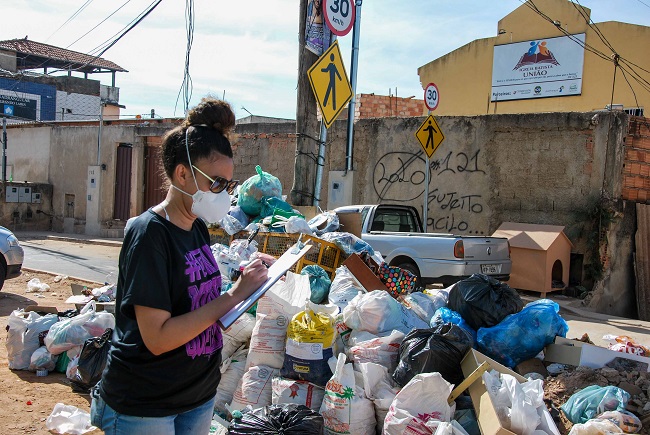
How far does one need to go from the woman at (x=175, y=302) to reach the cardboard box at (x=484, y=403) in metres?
1.78

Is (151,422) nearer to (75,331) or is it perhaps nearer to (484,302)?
(484,302)

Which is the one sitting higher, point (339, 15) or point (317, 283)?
point (339, 15)

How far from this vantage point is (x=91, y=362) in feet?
15.0

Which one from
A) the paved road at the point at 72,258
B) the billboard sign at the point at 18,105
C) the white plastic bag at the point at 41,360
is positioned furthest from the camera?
the billboard sign at the point at 18,105

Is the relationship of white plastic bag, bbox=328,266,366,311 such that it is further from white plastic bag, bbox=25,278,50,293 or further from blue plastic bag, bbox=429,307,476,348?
white plastic bag, bbox=25,278,50,293

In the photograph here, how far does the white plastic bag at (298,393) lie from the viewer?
3824mm

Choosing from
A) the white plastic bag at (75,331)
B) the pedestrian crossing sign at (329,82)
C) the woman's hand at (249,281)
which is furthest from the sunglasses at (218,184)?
the pedestrian crossing sign at (329,82)

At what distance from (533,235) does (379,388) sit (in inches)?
277

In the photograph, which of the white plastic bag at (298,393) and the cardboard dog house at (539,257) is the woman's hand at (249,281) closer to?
the white plastic bag at (298,393)

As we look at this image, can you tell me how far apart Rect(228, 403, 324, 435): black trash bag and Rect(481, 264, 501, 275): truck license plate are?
5.57 metres

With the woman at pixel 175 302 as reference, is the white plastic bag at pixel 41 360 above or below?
below

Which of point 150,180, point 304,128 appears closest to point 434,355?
point 304,128

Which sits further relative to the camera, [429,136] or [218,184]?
[429,136]

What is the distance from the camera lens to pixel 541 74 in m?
21.8
